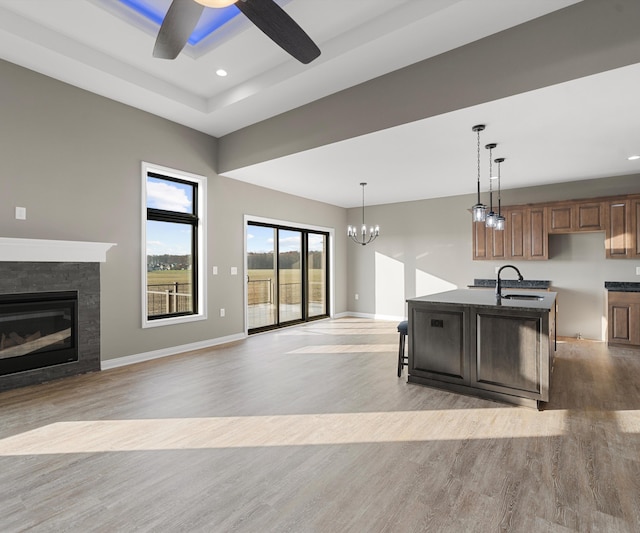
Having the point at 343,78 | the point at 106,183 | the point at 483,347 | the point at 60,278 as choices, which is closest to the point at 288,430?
the point at 483,347

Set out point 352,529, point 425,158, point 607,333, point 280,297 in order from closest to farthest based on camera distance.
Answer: point 352,529
point 425,158
point 607,333
point 280,297

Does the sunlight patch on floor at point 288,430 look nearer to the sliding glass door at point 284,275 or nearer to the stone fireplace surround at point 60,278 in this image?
the stone fireplace surround at point 60,278

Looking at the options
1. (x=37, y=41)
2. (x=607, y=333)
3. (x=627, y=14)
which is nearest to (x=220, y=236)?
(x=37, y=41)

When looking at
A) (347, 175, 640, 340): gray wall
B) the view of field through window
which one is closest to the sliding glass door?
(347, 175, 640, 340): gray wall

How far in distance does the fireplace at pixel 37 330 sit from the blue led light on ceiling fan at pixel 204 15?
2.92m

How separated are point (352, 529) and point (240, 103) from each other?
4368 millimetres

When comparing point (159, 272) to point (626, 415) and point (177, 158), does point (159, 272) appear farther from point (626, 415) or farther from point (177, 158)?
point (626, 415)

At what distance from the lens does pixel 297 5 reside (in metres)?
3.01

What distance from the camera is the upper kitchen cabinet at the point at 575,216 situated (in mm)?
5574

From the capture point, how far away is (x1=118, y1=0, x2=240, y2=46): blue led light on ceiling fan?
3137 millimetres

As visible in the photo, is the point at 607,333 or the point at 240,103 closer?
the point at 240,103

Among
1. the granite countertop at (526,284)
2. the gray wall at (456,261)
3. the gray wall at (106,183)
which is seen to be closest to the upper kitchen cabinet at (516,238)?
the gray wall at (456,261)

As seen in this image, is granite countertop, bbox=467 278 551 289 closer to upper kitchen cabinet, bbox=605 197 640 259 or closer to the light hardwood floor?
upper kitchen cabinet, bbox=605 197 640 259

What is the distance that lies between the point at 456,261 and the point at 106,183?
6099mm
